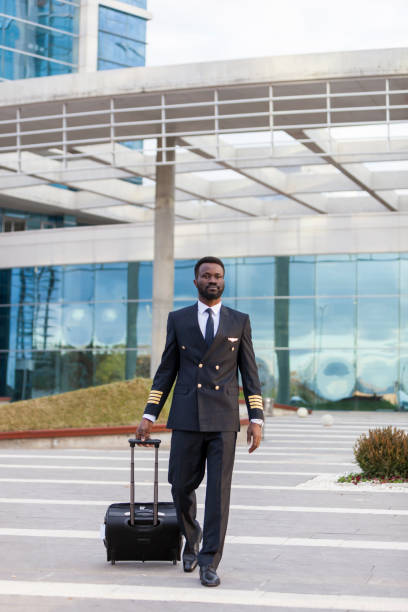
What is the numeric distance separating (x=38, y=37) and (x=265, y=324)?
67.2 ft

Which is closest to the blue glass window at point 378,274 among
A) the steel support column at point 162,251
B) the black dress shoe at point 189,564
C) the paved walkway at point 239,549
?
the steel support column at point 162,251

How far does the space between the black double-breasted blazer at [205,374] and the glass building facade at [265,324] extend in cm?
2553

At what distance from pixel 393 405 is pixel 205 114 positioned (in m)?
12.4

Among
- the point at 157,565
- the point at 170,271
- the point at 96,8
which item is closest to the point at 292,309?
the point at 170,271

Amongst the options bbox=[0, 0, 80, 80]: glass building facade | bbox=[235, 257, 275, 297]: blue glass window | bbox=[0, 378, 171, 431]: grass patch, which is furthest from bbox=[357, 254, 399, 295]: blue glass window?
bbox=[0, 0, 80, 80]: glass building facade

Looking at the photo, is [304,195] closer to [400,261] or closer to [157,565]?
[400,261]

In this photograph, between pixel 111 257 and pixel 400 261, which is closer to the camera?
pixel 400 261

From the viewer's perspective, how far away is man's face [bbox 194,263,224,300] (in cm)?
599

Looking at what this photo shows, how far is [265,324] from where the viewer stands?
32.8 meters

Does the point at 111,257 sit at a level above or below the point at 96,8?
below

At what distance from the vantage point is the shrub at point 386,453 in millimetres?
10875

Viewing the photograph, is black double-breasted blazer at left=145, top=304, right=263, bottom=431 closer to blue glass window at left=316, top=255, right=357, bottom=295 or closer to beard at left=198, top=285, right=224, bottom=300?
beard at left=198, top=285, right=224, bottom=300

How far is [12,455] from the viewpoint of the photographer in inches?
611

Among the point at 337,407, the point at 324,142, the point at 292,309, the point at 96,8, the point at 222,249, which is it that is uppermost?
the point at 96,8
